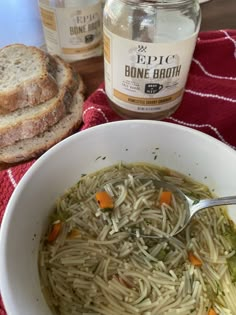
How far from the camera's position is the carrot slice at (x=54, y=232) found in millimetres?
1045

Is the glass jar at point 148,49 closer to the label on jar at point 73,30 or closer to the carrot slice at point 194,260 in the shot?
the label on jar at point 73,30

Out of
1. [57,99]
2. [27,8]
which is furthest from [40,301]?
[27,8]

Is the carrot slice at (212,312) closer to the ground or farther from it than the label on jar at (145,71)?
closer to the ground

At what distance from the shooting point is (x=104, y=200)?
1102 millimetres

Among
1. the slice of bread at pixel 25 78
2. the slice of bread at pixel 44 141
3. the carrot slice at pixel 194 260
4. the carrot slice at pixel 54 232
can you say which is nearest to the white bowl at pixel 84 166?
the carrot slice at pixel 54 232

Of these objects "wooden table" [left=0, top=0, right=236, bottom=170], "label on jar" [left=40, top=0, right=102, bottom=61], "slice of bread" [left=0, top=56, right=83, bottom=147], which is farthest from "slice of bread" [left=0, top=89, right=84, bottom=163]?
"label on jar" [left=40, top=0, right=102, bottom=61]

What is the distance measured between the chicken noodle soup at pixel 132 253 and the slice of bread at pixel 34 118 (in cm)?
30

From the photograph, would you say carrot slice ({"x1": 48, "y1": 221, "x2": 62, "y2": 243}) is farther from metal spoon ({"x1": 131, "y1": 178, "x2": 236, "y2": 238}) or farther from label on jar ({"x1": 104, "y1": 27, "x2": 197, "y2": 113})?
label on jar ({"x1": 104, "y1": 27, "x2": 197, "y2": 113})

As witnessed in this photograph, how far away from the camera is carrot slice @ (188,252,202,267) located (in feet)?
3.39

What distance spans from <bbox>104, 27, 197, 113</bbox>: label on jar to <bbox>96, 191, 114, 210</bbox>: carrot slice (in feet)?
0.95

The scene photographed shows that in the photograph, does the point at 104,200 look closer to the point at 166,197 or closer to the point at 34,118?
the point at 166,197

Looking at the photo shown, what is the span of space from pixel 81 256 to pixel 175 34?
64 cm

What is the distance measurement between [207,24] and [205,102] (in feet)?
1.84

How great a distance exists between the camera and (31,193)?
947 mm
